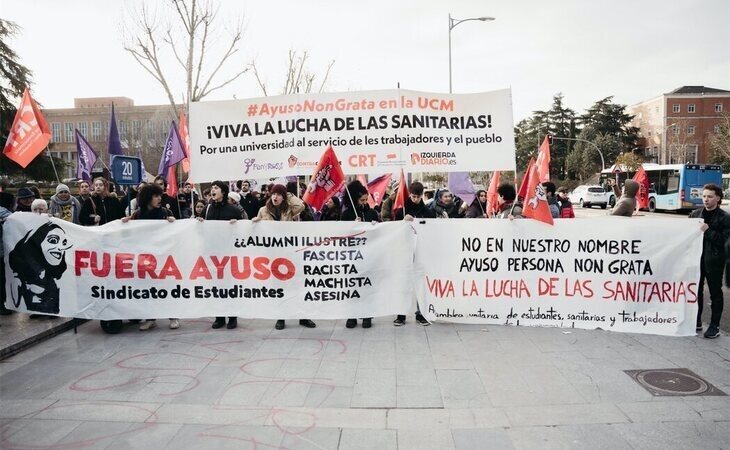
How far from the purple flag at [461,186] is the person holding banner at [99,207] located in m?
6.08

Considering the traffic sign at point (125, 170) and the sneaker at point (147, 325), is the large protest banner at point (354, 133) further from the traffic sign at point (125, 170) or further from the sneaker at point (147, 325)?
the sneaker at point (147, 325)

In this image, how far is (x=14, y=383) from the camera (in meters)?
4.55

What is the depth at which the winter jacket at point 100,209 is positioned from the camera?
24.6 ft

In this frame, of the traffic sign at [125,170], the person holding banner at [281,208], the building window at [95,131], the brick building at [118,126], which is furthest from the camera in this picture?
the building window at [95,131]

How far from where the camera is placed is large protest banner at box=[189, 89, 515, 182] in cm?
661

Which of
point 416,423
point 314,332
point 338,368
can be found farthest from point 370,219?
point 416,423

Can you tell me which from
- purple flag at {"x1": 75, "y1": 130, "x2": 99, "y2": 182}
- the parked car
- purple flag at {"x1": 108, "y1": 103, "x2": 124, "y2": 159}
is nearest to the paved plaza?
purple flag at {"x1": 108, "y1": 103, "x2": 124, "y2": 159}

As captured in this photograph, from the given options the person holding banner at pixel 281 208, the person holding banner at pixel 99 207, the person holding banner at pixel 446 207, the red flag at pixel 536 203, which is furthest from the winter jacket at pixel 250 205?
the red flag at pixel 536 203

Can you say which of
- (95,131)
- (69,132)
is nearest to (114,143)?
Result: (95,131)

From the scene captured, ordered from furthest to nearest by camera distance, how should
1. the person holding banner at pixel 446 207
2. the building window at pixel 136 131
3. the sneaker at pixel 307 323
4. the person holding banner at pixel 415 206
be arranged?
1. the building window at pixel 136 131
2. the person holding banner at pixel 446 207
3. the person holding banner at pixel 415 206
4. the sneaker at pixel 307 323

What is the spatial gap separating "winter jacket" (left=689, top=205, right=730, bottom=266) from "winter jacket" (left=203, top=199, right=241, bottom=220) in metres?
5.64

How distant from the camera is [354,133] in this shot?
670 cm

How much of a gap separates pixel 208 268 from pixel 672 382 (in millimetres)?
5003

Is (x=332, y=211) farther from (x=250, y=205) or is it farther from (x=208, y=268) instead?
(x=250, y=205)
